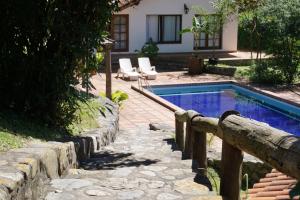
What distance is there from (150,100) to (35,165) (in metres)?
12.7

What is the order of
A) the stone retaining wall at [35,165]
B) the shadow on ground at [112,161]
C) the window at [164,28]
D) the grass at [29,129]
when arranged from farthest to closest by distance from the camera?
the window at [164,28]
the shadow on ground at [112,161]
the grass at [29,129]
the stone retaining wall at [35,165]

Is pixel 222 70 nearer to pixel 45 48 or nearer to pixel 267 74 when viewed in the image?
pixel 267 74

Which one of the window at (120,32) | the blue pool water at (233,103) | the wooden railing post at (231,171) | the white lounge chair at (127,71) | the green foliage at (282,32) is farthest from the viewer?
the window at (120,32)

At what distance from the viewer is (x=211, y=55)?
26281mm

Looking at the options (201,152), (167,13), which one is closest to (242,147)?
(201,152)

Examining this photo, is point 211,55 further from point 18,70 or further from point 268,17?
point 18,70

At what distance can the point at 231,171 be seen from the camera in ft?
15.1

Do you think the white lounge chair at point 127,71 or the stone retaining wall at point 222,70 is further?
the stone retaining wall at point 222,70

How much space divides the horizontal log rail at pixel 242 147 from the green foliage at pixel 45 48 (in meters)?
→ 2.26

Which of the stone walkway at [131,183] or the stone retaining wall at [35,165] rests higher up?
the stone retaining wall at [35,165]

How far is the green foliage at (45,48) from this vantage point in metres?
7.25

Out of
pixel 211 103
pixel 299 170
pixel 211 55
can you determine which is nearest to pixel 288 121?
pixel 211 103

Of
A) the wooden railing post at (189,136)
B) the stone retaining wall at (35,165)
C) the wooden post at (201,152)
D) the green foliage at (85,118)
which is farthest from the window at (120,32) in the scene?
the wooden post at (201,152)

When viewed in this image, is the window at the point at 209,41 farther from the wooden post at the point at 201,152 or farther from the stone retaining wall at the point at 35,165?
the wooden post at the point at 201,152
